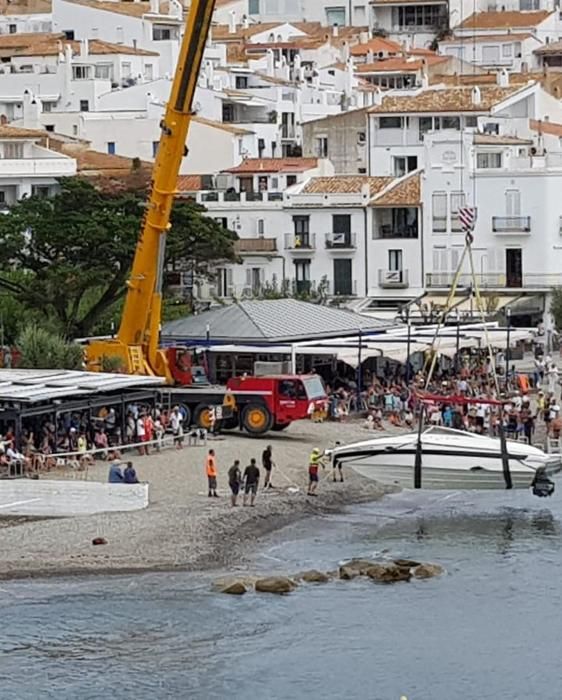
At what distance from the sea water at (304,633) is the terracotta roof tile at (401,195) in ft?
131

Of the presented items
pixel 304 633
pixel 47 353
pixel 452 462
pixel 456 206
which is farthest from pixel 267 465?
pixel 456 206

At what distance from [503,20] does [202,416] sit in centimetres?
9593

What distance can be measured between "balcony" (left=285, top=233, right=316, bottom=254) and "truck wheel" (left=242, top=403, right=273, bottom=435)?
29.2 metres

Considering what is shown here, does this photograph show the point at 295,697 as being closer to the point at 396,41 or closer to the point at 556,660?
the point at 556,660

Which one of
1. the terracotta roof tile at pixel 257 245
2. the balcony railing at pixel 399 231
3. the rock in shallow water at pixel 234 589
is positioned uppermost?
the balcony railing at pixel 399 231

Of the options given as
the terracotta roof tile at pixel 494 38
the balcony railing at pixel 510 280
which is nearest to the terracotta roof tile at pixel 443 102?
the balcony railing at pixel 510 280

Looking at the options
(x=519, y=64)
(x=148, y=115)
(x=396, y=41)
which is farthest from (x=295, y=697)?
(x=396, y=41)

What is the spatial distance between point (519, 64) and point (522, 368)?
68216 millimetres

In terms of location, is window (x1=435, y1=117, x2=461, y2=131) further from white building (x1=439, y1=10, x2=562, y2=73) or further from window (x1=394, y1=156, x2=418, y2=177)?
white building (x1=439, y1=10, x2=562, y2=73)

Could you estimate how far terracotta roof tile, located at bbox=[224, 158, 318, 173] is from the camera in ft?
307

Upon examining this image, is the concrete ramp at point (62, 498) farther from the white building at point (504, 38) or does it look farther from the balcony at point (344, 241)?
the white building at point (504, 38)

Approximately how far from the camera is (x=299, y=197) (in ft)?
293

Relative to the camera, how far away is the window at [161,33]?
132625 millimetres

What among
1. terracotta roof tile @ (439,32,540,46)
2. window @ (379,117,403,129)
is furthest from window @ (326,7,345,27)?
window @ (379,117,403,129)
